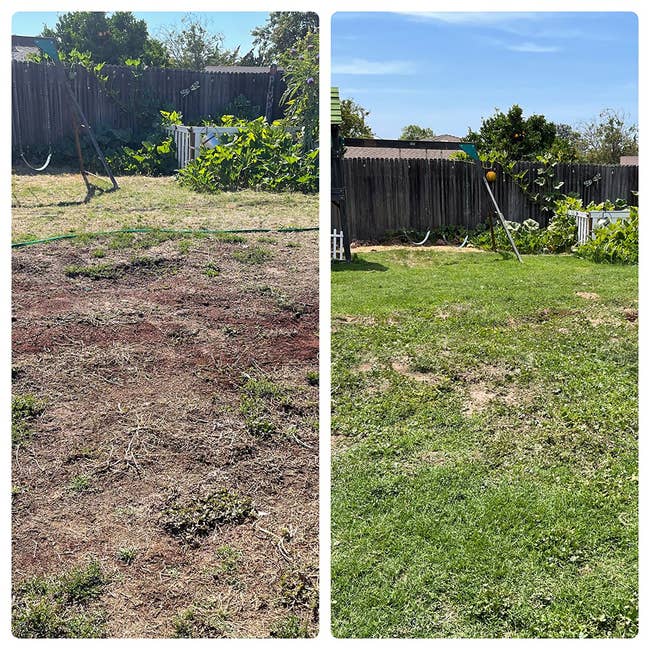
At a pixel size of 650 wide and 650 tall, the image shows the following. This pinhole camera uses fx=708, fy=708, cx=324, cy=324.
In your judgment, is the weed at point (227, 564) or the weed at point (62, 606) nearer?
the weed at point (62, 606)

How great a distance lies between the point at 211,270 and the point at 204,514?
1.81m

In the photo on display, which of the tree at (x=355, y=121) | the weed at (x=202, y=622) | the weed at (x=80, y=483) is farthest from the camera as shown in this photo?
the tree at (x=355, y=121)

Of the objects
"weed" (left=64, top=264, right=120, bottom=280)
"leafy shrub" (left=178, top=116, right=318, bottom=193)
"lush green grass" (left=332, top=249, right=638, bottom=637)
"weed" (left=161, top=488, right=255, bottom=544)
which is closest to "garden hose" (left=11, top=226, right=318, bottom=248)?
"weed" (left=64, top=264, right=120, bottom=280)

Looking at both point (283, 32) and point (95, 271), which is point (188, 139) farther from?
point (283, 32)

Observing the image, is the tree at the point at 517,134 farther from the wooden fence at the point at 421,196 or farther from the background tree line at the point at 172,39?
the background tree line at the point at 172,39

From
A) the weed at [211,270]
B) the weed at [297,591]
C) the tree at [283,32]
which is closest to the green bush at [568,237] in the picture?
the weed at [211,270]

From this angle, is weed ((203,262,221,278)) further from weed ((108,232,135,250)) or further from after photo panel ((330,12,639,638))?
after photo panel ((330,12,639,638))

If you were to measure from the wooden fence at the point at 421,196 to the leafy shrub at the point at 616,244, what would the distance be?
1.45 metres

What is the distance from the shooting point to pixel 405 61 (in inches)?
87.7

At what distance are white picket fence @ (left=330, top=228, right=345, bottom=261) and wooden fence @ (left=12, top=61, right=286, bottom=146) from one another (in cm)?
130

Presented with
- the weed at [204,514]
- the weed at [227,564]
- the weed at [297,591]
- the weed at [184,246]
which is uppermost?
the weed at [184,246]

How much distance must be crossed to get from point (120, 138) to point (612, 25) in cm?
475

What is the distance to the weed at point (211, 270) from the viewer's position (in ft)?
11.6

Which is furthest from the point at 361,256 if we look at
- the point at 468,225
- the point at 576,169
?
the point at 576,169
